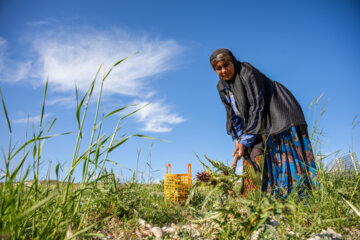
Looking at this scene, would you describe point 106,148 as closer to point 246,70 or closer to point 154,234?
point 154,234

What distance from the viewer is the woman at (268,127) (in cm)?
284

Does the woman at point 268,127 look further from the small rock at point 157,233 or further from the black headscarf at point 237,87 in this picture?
the small rock at point 157,233

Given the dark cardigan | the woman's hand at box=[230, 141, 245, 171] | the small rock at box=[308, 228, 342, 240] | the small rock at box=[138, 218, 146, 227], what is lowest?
the small rock at box=[308, 228, 342, 240]

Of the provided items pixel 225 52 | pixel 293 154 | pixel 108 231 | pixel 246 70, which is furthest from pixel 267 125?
pixel 108 231

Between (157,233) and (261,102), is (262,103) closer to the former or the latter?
(261,102)

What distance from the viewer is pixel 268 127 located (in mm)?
2906

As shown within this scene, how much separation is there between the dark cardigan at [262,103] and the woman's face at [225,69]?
0.06 metres

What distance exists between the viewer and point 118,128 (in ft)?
4.43

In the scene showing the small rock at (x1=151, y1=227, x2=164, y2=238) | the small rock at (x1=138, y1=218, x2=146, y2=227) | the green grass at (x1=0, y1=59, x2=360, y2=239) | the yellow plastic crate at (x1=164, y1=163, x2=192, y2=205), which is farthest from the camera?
the yellow plastic crate at (x1=164, y1=163, x2=192, y2=205)

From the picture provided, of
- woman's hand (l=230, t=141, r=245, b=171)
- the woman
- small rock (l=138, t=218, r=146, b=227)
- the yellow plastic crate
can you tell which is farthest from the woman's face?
small rock (l=138, t=218, r=146, b=227)

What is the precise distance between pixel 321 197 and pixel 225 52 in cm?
185

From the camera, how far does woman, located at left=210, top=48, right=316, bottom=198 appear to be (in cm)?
284

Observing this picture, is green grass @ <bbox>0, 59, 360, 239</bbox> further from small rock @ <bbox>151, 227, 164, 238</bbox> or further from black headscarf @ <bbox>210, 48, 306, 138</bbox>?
black headscarf @ <bbox>210, 48, 306, 138</bbox>

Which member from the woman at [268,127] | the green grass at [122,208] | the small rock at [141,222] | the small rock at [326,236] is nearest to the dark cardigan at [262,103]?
the woman at [268,127]
